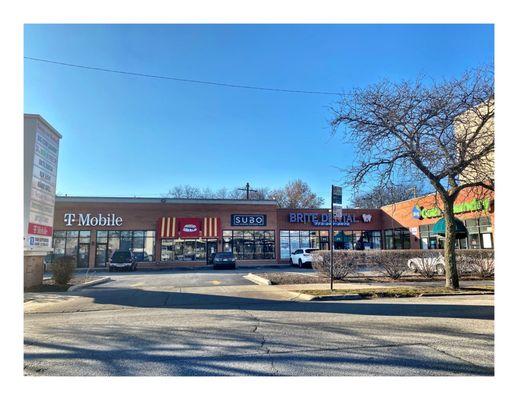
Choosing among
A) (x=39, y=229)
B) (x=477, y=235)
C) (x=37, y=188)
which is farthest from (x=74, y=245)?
(x=477, y=235)

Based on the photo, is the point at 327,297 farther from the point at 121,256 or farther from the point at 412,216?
the point at 412,216

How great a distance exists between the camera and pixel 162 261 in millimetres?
34750

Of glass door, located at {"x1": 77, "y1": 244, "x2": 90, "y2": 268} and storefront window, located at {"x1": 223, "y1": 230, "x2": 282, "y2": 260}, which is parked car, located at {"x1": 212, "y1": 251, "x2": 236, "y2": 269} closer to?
storefront window, located at {"x1": 223, "y1": 230, "x2": 282, "y2": 260}

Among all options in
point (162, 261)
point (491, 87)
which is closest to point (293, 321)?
point (491, 87)

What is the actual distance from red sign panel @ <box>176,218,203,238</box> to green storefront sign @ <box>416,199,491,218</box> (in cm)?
1975

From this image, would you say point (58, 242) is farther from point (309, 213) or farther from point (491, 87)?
point (491, 87)

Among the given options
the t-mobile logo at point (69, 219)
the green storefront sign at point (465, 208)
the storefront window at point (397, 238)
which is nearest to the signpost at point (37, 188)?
the t-mobile logo at point (69, 219)

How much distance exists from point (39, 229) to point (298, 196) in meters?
48.3

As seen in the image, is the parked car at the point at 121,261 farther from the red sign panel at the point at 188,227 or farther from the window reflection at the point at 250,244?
the window reflection at the point at 250,244

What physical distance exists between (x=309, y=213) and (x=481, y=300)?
27.7 meters

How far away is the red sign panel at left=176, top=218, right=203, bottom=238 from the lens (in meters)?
35.3

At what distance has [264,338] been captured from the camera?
657 centimetres

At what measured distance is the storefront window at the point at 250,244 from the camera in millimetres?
36344

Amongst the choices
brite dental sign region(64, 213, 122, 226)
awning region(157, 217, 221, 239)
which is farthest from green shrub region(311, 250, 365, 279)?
brite dental sign region(64, 213, 122, 226)
